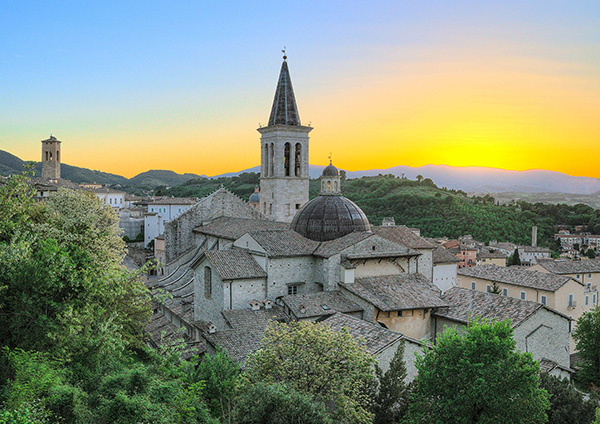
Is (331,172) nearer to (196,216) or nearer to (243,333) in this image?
(243,333)

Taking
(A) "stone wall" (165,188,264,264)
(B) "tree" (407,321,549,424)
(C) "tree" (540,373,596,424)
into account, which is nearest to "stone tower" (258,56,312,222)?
(A) "stone wall" (165,188,264,264)

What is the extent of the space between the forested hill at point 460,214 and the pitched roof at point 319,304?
70.1m

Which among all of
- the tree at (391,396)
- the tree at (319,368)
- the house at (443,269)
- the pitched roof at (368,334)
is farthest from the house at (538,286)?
the tree at (319,368)

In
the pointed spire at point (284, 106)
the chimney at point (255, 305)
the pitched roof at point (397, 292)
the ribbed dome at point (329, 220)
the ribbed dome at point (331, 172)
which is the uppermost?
the pointed spire at point (284, 106)

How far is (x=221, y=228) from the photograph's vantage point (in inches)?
1448

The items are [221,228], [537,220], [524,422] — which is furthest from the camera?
[537,220]

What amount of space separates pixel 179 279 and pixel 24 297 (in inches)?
788

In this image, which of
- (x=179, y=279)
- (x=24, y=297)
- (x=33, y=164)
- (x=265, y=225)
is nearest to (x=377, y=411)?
(x=24, y=297)

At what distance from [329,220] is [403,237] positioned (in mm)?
7348

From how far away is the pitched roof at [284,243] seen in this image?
25728mm

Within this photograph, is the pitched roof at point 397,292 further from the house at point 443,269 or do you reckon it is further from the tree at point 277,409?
the tree at point 277,409

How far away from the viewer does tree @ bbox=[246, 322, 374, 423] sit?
1361 centimetres

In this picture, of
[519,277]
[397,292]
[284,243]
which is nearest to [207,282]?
[284,243]

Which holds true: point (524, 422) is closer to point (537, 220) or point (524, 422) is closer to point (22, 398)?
point (22, 398)
